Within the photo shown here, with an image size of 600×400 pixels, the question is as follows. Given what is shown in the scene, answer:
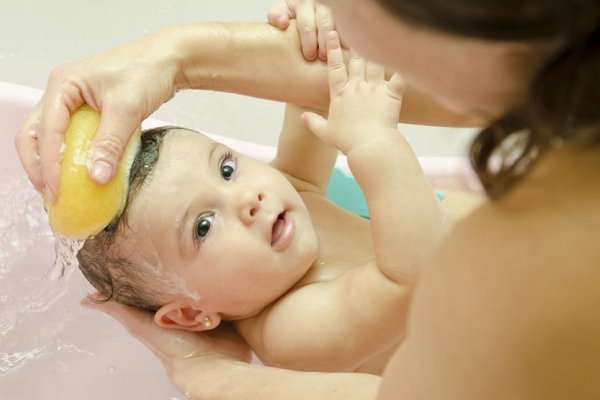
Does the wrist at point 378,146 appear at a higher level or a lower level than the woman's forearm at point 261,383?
higher

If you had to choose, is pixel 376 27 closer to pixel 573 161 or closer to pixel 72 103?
pixel 573 161

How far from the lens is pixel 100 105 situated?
101 cm

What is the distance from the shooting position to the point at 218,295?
110 cm

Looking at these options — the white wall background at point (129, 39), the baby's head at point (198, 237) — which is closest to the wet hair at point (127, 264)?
the baby's head at point (198, 237)

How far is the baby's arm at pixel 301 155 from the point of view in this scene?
128cm

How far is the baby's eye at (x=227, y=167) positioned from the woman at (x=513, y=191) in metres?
0.62

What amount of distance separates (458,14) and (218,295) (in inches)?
31.0

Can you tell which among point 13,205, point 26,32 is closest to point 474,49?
point 13,205

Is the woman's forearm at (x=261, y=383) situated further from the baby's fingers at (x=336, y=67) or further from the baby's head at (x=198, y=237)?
the baby's fingers at (x=336, y=67)

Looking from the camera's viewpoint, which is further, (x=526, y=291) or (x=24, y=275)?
(x=24, y=275)

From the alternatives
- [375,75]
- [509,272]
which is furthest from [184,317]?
[509,272]

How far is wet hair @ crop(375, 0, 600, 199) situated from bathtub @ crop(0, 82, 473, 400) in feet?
3.36

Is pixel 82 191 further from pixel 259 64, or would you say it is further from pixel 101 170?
pixel 259 64

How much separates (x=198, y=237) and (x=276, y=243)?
108 millimetres
